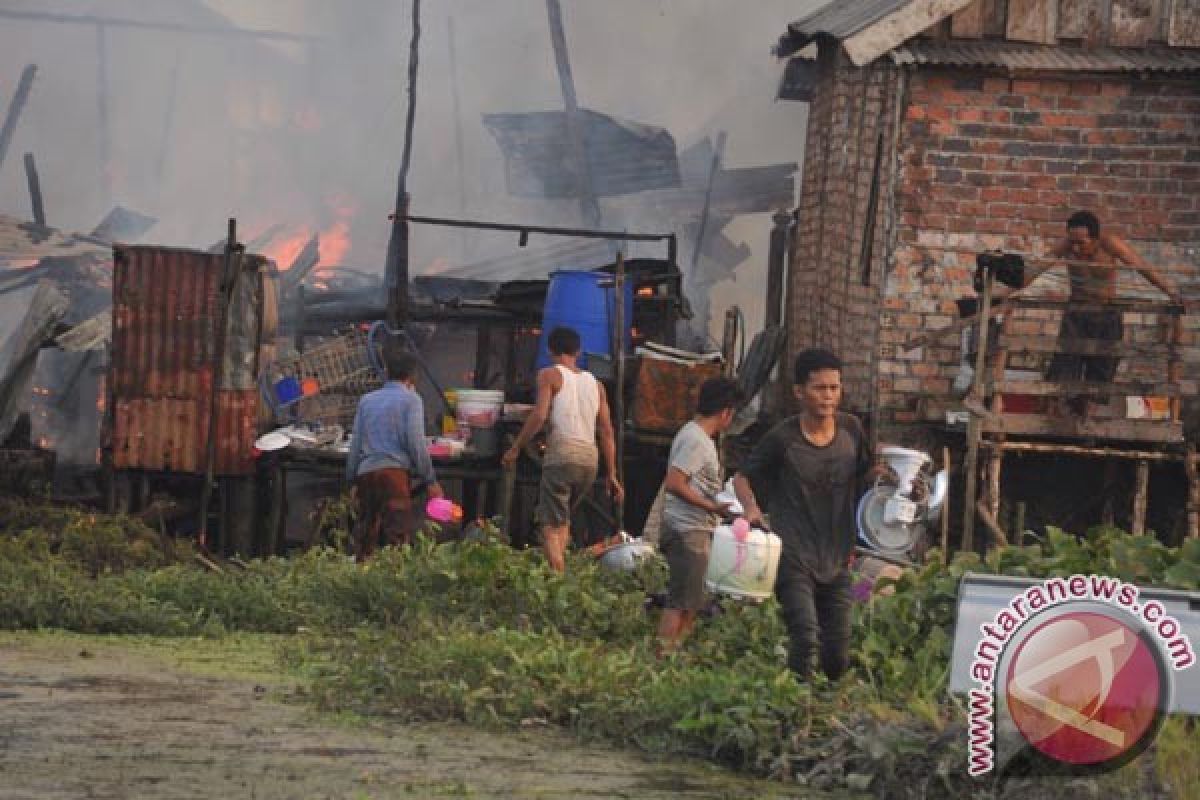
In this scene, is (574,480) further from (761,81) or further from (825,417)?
(761,81)

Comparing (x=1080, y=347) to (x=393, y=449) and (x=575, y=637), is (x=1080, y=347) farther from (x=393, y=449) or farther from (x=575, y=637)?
(x=575, y=637)

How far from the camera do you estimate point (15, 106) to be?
28.5m

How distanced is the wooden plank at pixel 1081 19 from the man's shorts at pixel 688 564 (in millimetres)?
6829

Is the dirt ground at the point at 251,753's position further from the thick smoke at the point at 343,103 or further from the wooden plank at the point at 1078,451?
the thick smoke at the point at 343,103

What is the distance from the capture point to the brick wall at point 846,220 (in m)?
16.2

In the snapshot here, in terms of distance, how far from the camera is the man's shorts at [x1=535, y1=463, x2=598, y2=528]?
44.7 feet

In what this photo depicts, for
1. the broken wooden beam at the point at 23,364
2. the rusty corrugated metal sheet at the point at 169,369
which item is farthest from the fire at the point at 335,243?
the rusty corrugated metal sheet at the point at 169,369

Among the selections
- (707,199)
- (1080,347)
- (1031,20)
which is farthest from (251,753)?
(707,199)

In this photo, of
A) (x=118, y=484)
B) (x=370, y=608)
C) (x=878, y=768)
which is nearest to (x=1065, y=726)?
(x=878, y=768)

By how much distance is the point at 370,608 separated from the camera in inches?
489

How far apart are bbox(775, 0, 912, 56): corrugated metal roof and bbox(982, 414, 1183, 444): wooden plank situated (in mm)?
2956

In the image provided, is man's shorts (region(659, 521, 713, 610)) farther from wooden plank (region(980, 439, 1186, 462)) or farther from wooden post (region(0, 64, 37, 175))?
wooden post (region(0, 64, 37, 175))

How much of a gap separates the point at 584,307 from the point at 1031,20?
4.06 meters

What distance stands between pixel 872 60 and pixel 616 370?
312 centimetres
